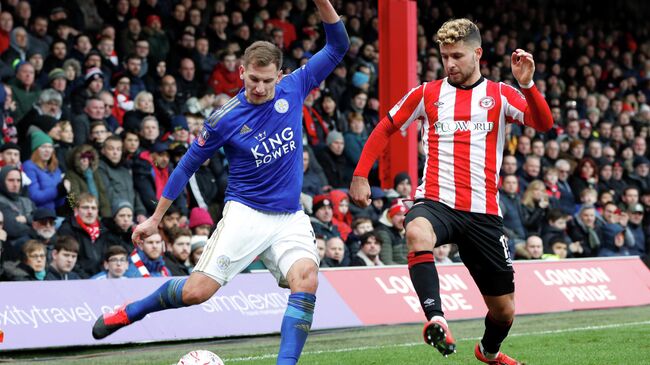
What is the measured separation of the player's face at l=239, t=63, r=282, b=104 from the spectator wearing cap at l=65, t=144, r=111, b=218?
17.0ft

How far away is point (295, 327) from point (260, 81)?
60.5 inches

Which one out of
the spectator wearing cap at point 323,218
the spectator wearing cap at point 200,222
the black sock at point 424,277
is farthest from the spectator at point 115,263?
the black sock at point 424,277

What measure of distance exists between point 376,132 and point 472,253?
3.49ft

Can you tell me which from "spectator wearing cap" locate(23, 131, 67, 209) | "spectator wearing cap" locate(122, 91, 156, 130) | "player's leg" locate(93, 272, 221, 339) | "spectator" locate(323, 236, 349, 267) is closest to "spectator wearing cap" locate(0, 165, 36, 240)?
"spectator wearing cap" locate(23, 131, 67, 209)

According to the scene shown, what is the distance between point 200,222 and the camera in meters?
12.1

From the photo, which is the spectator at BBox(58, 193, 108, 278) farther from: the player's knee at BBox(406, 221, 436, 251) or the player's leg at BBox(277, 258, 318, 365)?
the player's knee at BBox(406, 221, 436, 251)

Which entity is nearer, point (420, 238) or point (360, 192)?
point (420, 238)

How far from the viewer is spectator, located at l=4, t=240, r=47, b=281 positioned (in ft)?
33.3

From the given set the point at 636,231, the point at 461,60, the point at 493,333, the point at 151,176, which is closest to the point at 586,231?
the point at 636,231

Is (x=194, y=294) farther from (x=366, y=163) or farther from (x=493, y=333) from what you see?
(x=493, y=333)

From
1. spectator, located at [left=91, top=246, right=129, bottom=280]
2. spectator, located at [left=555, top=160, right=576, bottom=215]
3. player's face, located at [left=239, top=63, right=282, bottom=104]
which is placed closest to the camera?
player's face, located at [left=239, top=63, right=282, bottom=104]

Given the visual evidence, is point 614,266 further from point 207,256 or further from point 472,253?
point 207,256

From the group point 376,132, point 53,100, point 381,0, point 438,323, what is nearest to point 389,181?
point 381,0

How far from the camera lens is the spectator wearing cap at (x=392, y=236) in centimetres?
1342
